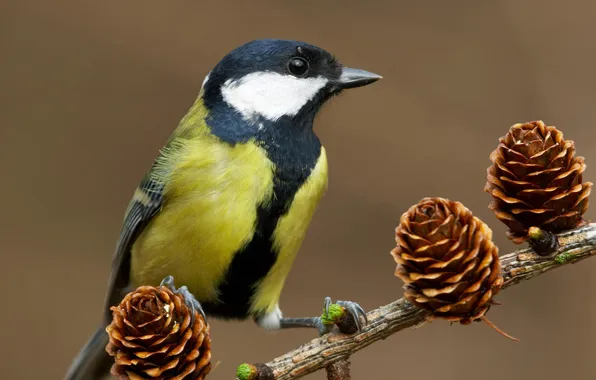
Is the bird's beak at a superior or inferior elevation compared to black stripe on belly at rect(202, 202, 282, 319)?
superior

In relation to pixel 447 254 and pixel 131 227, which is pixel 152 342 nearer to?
pixel 447 254

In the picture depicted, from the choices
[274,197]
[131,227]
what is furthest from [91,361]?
[274,197]

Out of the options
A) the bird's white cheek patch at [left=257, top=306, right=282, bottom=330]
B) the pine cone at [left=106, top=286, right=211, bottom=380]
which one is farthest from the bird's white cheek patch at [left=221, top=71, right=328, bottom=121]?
the pine cone at [left=106, top=286, right=211, bottom=380]

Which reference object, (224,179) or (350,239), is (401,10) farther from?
(224,179)

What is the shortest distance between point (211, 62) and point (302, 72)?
0.57 meters

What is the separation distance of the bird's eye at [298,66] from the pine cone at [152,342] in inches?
23.9

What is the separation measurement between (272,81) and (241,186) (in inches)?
8.3

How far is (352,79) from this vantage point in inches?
56.2

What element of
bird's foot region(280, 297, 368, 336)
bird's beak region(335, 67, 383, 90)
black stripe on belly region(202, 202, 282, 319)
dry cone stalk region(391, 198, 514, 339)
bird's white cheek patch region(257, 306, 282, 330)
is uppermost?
bird's beak region(335, 67, 383, 90)

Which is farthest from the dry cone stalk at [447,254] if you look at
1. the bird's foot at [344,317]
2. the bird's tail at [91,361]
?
the bird's tail at [91,361]

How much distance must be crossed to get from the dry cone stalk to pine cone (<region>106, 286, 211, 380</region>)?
0.77ft

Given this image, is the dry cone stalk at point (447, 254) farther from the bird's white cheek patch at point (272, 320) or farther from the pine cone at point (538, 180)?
the bird's white cheek patch at point (272, 320)

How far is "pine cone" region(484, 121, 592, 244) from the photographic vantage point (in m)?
0.88

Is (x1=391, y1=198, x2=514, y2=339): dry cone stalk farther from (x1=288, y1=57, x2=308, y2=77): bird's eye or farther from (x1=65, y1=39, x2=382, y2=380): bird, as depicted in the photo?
(x1=288, y1=57, x2=308, y2=77): bird's eye
